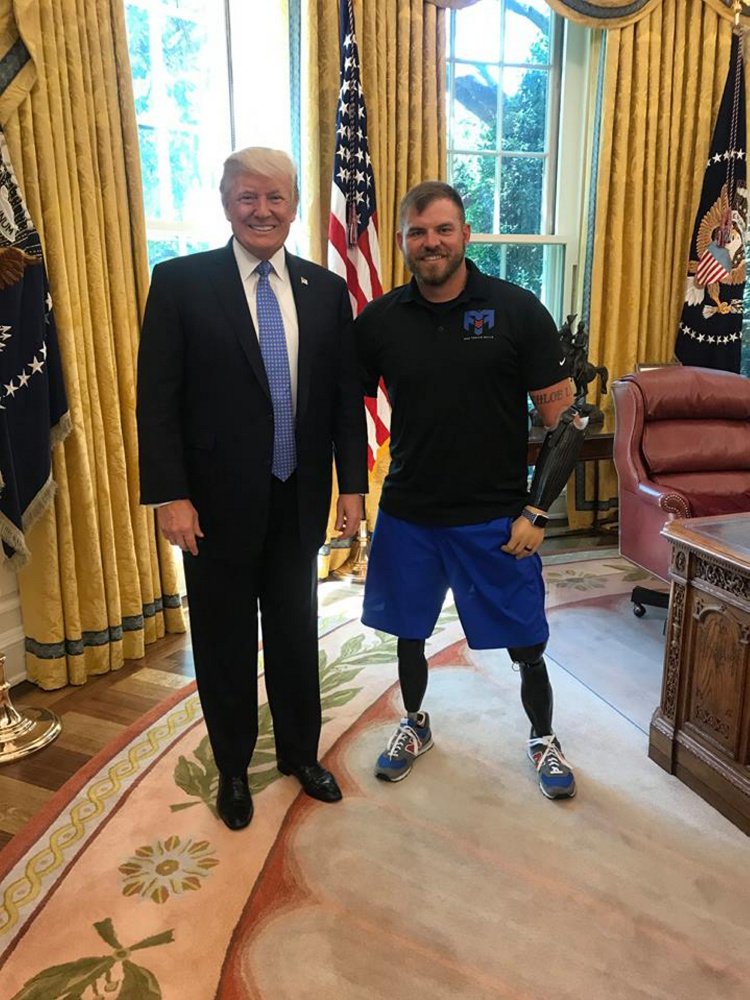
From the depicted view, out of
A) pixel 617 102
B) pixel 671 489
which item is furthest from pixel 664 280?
pixel 671 489

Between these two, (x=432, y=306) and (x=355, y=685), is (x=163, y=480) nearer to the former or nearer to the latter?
(x=432, y=306)

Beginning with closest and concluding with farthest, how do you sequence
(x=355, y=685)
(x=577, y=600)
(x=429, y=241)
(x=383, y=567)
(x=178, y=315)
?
1. (x=178, y=315)
2. (x=429, y=241)
3. (x=383, y=567)
4. (x=355, y=685)
5. (x=577, y=600)

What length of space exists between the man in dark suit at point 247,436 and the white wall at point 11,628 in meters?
1.11

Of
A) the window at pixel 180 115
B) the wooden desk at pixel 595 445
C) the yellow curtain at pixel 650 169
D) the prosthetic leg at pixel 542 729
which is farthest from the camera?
the yellow curtain at pixel 650 169

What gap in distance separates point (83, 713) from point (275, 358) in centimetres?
141

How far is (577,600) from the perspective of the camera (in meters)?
3.23

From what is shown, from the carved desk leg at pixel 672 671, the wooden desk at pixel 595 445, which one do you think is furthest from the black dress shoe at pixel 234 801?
the wooden desk at pixel 595 445

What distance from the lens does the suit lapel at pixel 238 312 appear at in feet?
5.10

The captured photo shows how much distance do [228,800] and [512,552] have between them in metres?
0.88

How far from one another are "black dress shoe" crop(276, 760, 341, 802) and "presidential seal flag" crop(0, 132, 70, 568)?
3.54 feet

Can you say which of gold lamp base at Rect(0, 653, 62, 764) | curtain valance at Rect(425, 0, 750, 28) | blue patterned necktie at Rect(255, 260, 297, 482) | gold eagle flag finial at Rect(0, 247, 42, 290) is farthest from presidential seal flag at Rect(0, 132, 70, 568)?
curtain valance at Rect(425, 0, 750, 28)

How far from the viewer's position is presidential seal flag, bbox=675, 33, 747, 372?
3.92 m

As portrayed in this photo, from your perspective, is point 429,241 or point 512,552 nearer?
point 429,241

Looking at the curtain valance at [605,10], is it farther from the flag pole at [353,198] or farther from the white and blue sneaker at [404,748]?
the white and blue sneaker at [404,748]
